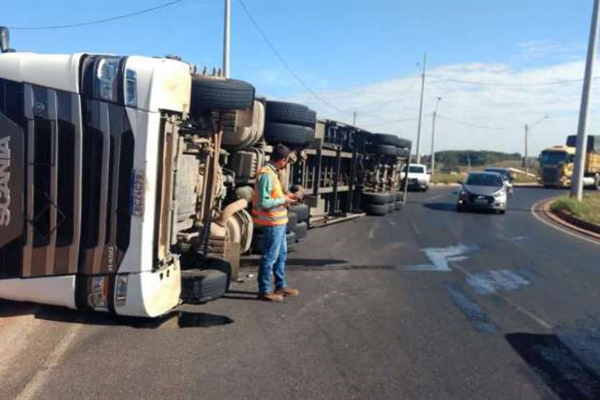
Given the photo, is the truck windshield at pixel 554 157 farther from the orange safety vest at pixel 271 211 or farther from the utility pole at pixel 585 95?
the orange safety vest at pixel 271 211

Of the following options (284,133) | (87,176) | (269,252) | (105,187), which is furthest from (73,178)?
(284,133)

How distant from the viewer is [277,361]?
436 cm

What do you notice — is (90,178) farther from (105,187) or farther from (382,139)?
(382,139)

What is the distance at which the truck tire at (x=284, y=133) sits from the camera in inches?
338

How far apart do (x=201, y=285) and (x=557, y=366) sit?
305cm

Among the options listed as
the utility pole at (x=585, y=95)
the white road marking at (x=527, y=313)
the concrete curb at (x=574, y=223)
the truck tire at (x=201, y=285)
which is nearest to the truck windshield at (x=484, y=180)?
the concrete curb at (x=574, y=223)

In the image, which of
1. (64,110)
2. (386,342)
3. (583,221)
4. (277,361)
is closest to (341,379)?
(277,361)

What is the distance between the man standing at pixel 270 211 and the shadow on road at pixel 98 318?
0.85 metres

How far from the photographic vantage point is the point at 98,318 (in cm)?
513

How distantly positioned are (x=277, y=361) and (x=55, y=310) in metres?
2.22

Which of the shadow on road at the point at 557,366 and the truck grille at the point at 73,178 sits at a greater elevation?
the truck grille at the point at 73,178

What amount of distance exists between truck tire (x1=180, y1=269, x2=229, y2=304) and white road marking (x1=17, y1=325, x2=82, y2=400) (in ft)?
3.12

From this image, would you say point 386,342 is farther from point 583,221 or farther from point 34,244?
point 583,221

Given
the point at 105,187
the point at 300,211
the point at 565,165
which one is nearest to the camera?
the point at 105,187
